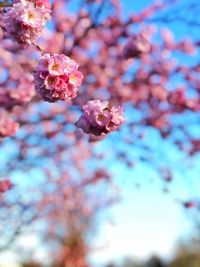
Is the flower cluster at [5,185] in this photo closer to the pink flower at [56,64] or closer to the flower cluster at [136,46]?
the flower cluster at [136,46]

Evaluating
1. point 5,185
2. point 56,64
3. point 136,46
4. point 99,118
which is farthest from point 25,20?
point 136,46

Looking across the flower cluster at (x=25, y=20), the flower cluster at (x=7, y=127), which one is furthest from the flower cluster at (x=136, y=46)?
the flower cluster at (x=25, y=20)

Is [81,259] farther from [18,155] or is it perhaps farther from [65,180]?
[18,155]

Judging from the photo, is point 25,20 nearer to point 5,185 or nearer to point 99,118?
point 99,118

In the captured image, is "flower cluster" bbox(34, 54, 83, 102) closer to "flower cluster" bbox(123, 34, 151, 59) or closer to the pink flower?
the pink flower

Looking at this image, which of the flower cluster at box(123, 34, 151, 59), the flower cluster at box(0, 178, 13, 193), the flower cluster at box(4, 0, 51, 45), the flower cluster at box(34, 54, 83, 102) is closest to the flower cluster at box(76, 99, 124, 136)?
the flower cluster at box(34, 54, 83, 102)
